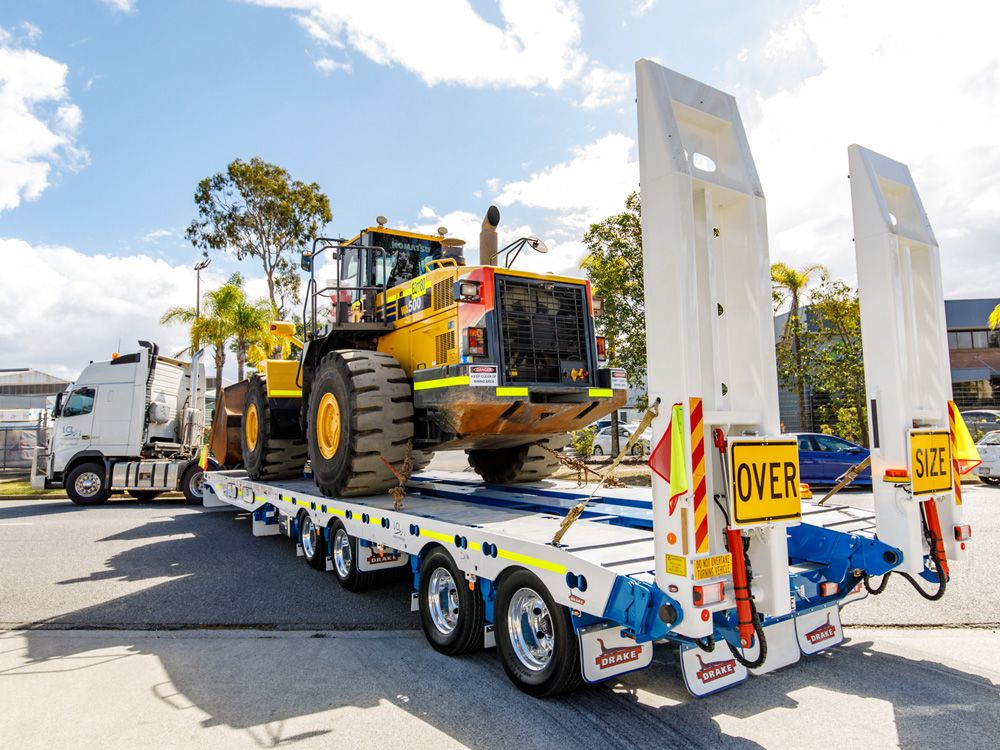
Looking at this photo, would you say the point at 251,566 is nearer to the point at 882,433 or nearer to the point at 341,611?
the point at 341,611

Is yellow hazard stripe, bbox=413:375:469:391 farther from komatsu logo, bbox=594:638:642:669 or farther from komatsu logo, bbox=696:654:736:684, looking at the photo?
komatsu logo, bbox=696:654:736:684

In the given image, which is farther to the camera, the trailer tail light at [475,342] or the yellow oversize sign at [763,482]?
the trailer tail light at [475,342]

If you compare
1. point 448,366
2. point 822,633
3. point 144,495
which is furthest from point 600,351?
point 144,495

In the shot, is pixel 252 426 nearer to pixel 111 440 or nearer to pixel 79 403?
pixel 111 440

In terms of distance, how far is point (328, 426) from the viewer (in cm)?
748

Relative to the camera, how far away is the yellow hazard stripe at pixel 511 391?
6.22 metres

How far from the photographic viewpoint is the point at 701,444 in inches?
130

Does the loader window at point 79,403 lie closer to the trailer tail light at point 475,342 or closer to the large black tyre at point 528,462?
the large black tyre at point 528,462

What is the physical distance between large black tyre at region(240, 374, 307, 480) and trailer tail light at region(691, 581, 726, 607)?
7.30m

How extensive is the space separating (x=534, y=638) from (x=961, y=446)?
3.33m

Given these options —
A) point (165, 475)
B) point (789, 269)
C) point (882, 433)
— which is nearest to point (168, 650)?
point (882, 433)

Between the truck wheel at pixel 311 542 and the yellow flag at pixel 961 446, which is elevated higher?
the yellow flag at pixel 961 446

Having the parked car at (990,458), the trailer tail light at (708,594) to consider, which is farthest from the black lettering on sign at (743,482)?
the parked car at (990,458)

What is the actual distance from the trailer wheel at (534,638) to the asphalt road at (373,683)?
0.49 ft
